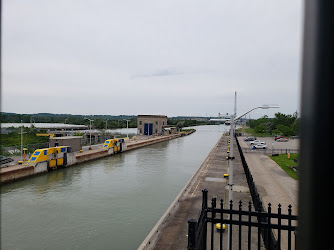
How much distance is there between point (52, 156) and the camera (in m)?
28.9

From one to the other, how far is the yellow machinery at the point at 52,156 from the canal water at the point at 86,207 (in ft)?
4.40

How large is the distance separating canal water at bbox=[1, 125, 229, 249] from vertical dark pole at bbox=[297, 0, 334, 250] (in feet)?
41.6

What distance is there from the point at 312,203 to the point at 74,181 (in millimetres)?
25945

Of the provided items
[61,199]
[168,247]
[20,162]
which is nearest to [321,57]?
[168,247]

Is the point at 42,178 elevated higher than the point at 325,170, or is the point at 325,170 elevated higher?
the point at 325,170

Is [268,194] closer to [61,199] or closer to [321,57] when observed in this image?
[61,199]

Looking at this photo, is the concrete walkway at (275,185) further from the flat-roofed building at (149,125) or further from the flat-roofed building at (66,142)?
the flat-roofed building at (149,125)

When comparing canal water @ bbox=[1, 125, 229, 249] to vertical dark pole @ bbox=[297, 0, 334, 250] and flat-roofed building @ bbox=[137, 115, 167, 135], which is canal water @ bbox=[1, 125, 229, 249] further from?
flat-roofed building @ bbox=[137, 115, 167, 135]

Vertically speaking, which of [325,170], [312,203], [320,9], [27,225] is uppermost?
[320,9]

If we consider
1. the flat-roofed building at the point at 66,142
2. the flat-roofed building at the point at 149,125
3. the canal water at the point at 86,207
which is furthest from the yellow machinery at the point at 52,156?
the flat-roofed building at the point at 149,125

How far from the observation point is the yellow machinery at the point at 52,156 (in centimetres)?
2711

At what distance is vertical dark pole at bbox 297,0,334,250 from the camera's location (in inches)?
28.8

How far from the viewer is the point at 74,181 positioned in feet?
79.9

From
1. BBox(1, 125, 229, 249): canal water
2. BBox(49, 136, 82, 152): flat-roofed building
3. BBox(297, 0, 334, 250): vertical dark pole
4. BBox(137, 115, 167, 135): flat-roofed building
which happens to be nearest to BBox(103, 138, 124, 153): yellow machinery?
BBox(49, 136, 82, 152): flat-roofed building
